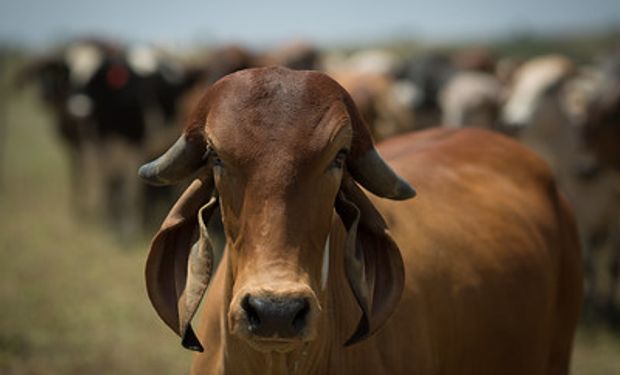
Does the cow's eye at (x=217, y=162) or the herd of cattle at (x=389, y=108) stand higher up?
the cow's eye at (x=217, y=162)

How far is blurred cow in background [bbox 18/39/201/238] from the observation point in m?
12.5

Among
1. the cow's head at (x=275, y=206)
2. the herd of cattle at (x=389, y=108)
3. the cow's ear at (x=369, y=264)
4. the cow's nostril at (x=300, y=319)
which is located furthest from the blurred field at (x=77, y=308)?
the cow's nostril at (x=300, y=319)

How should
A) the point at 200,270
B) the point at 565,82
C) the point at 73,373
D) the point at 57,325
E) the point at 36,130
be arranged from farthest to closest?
the point at 36,130 < the point at 565,82 < the point at 57,325 < the point at 73,373 < the point at 200,270

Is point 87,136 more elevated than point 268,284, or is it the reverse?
point 268,284

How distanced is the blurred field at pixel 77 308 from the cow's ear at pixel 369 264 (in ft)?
12.0

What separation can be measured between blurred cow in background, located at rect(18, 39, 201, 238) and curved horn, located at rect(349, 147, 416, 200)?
9158mm

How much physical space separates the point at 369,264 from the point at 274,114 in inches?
27.9

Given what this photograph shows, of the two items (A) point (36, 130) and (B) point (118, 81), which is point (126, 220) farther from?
(A) point (36, 130)

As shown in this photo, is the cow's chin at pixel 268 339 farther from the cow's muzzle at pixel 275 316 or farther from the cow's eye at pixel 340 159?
the cow's eye at pixel 340 159

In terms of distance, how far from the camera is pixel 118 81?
12.6 meters

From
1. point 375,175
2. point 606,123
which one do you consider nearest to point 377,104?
point 606,123

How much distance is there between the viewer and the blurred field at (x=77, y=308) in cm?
675

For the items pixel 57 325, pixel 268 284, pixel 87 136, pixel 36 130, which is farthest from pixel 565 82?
pixel 36 130

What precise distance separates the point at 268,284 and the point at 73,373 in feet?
13.3
